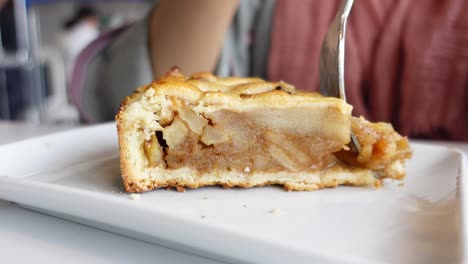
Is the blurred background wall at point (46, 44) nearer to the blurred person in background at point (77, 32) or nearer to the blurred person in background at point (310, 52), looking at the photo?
the blurred person in background at point (77, 32)

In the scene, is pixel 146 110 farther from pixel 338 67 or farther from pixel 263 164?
pixel 338 67

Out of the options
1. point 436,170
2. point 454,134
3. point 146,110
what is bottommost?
point 454,134

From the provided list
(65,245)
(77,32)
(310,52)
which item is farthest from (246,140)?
(77,32)

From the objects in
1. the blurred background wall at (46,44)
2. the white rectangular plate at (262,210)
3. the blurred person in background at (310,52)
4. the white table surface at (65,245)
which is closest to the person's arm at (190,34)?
the blurred person in background at (310,52)

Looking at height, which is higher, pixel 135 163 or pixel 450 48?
pixel 450 48

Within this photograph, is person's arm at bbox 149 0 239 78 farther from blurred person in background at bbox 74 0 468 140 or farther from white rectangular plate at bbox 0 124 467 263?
white rectangular plate at bbox 0 124 467 263

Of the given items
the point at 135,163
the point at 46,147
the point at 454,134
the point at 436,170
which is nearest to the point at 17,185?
the point at 135,163

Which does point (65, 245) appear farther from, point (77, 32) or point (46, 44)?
point (46, 44)
